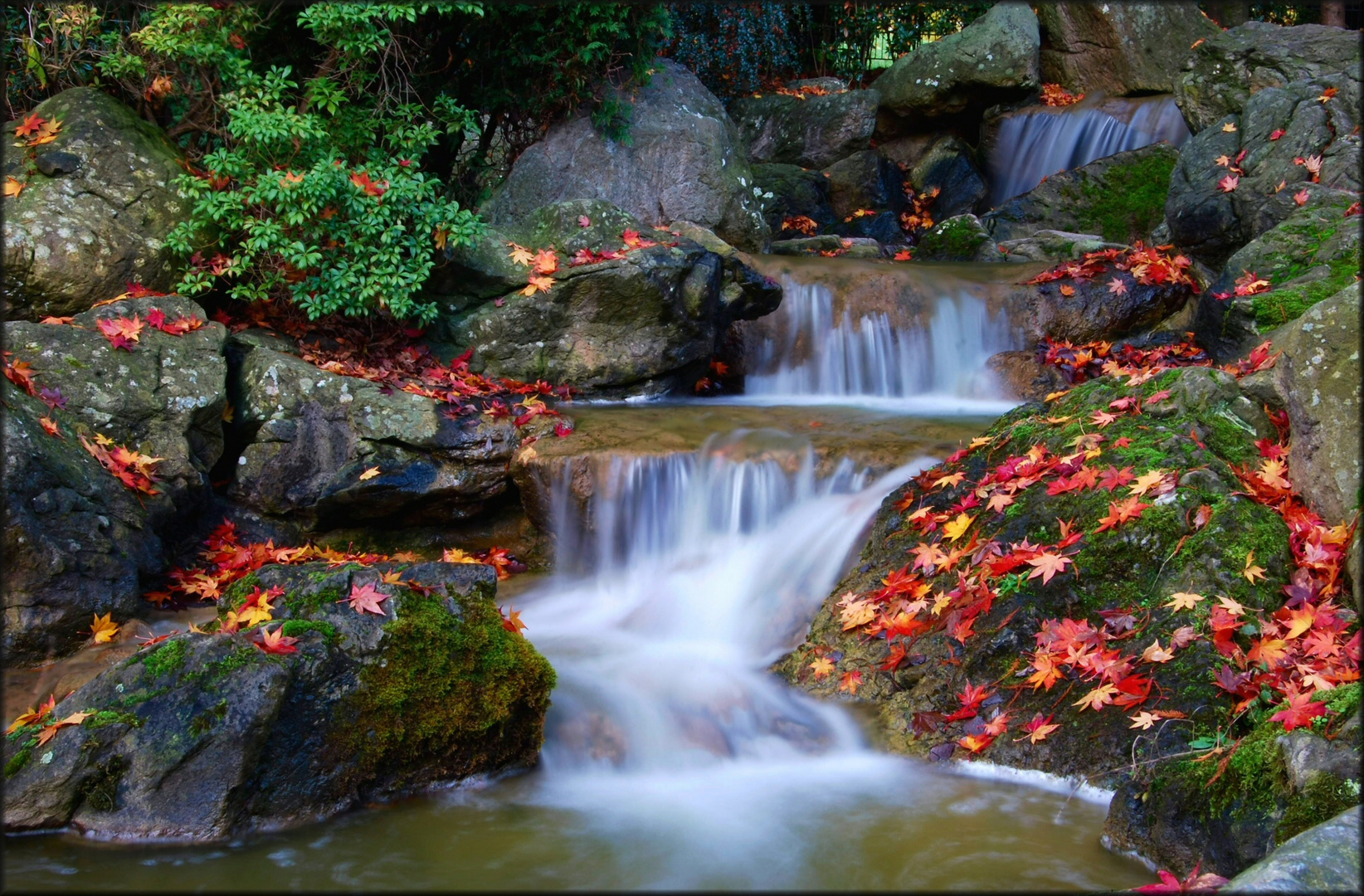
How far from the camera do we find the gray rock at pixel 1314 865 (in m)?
2.31

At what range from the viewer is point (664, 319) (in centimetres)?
790

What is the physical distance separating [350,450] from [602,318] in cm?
239

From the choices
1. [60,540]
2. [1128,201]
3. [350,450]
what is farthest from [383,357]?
[1128,201]

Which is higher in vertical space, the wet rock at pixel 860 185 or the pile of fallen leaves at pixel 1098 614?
the wet rock at pixel 860 185

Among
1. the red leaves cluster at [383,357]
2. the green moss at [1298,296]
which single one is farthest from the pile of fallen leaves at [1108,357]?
the red leaves cluster at [383,357]

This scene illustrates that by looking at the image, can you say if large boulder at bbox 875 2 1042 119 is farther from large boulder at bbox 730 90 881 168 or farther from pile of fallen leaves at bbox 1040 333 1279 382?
pile of fallen leaves at bbox 1040 333 1279 382

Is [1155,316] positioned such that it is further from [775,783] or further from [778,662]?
[775,783]

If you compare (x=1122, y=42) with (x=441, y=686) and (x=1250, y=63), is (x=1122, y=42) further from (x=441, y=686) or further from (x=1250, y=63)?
(x=441, y=686)

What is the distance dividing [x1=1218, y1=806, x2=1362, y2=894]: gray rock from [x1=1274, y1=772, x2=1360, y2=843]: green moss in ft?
Answer: 1.16

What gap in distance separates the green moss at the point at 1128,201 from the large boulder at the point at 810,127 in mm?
2972

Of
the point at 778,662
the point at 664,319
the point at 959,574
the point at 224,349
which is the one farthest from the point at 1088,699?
the point at 224,349

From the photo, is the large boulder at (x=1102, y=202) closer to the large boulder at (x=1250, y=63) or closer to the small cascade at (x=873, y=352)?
the large boulder at (x=1250, y=63)

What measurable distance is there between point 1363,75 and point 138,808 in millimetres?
9662

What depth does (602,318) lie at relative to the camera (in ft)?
25.8
